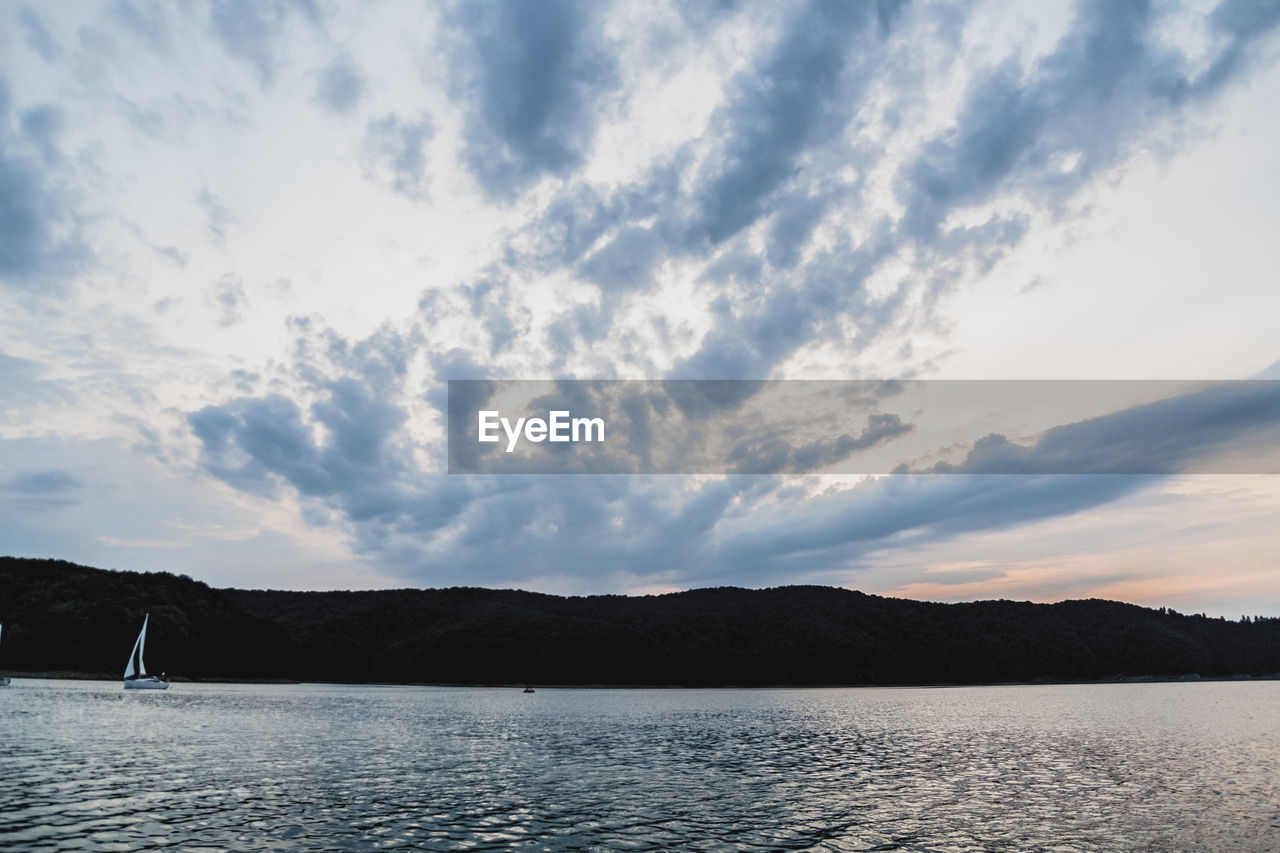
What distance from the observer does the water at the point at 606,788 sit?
36.7 metres

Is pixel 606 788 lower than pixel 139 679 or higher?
lower

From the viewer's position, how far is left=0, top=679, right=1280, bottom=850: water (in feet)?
120

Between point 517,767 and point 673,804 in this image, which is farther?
point 517,767

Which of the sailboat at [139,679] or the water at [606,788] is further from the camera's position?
the sailboat at [139,679]

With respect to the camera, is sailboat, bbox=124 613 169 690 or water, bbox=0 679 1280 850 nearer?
water, bbox=0 679 1280 850

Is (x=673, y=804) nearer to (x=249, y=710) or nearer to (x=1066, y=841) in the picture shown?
(x=1066, y=841)

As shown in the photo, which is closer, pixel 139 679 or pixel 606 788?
pixel 606 788

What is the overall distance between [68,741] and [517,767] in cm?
4063

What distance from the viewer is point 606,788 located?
51.9 meters

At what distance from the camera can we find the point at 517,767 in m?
63.0

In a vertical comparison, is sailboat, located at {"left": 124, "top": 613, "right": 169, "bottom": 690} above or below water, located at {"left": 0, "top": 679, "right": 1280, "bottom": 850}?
above

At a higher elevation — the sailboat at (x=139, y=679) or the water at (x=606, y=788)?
the sailboat at (x=139, y=679)

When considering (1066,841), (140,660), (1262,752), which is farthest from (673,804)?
(140,660)

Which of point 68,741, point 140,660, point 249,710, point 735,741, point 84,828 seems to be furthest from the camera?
point 140,660
